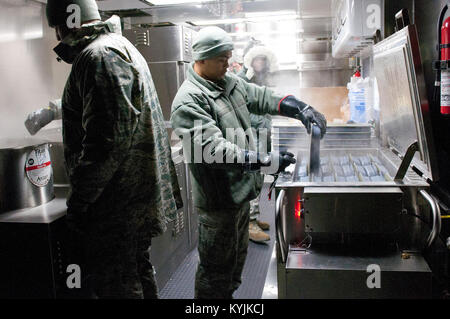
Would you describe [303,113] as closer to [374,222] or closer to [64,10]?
[374,222]

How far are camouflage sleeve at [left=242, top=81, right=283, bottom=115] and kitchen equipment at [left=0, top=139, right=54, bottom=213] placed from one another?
44.7 inches

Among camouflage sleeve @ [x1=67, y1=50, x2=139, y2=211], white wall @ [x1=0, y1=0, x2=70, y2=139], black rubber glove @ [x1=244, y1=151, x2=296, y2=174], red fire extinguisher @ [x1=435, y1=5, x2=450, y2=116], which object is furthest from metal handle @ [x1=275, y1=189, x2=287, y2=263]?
white wall @ [x1=0, y1=0, x2=70, y2=139]

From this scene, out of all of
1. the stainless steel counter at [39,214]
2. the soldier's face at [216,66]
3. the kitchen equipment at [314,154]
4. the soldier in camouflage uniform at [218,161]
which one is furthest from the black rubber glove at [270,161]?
the stainless steel counter at [39,214]

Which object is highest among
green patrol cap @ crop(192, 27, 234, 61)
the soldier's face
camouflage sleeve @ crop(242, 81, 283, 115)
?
green patrol cap @ crop(192, 27, 234, 61)

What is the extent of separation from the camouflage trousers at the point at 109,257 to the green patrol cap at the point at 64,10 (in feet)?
2.70

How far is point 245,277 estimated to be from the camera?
2.94m

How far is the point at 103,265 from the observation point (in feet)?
5.50

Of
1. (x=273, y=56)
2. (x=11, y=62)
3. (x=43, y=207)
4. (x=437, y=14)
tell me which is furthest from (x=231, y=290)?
(x=273, y=56)

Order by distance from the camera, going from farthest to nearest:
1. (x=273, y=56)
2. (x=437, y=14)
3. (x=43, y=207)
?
(x=273, y=56), (x=437, y=14), (x=43, y=207)

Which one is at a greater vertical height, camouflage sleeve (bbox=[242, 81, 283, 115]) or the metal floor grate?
camouflage sleeve (bbox=[242, 81, 283, 115])

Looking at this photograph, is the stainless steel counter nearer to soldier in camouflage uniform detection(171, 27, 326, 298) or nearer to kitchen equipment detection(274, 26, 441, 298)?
soldier in camouflage uniform detection(171, 27, 326, 298)

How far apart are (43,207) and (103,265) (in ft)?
1.39

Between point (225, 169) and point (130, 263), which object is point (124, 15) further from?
point (130, 263)

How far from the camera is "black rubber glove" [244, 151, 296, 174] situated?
1891 millimetres
